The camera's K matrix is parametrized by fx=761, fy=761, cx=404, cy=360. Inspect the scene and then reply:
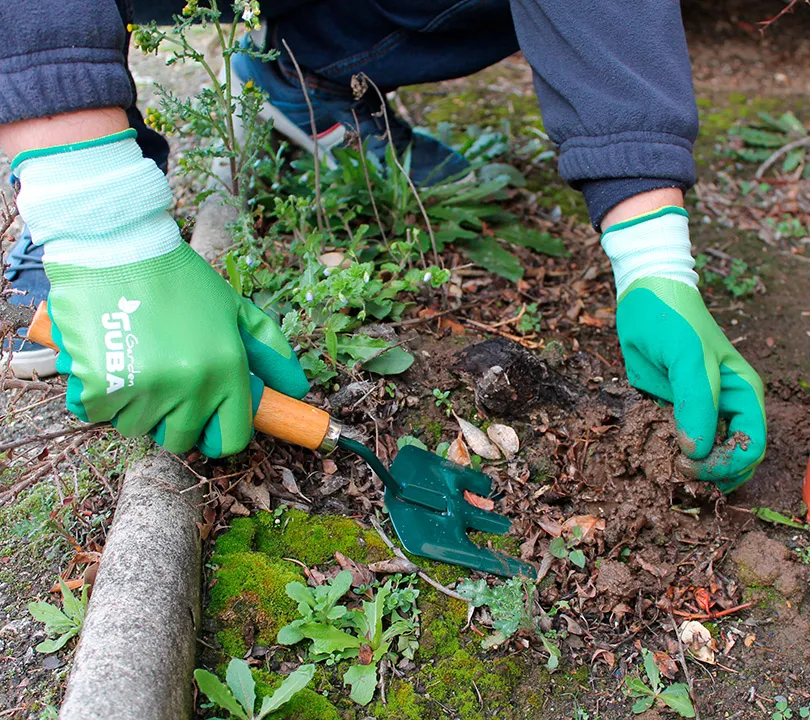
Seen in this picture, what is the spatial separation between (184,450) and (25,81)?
34.7 inches

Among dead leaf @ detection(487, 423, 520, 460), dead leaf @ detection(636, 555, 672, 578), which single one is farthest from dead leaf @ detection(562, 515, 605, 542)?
dead leaf @ detection(487, 423, 520, 460)

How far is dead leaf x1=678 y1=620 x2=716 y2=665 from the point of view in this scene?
71.4 inches

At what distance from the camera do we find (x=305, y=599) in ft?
5.57

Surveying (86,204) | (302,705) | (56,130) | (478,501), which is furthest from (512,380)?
(56,130)

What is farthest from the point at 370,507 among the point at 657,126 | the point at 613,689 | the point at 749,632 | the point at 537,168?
the point at 537,168

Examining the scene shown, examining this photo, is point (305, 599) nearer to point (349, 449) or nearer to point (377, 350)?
point (349, 449)

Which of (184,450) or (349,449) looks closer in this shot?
(184,450)

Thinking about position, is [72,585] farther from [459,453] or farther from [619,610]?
[619,610]

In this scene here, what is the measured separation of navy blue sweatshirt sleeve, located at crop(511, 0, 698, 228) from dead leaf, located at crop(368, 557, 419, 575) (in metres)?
1.12

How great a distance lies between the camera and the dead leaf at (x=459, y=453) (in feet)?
7.00

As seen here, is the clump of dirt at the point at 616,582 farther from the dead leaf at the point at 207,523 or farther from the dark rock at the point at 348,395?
the dead leaf at the point at 207,523

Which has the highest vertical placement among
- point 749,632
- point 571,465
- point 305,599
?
point 305,599

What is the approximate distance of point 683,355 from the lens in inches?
78.0

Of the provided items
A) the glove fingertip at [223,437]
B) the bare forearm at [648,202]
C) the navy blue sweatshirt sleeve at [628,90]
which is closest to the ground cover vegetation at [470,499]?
the glove fingertip at [223,437]
